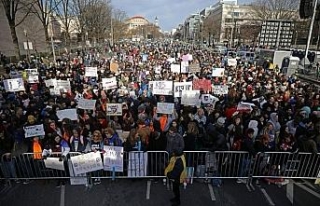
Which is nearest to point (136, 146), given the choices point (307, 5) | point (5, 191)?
point (5, 191)

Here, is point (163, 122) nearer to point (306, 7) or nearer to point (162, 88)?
point (162, 88)

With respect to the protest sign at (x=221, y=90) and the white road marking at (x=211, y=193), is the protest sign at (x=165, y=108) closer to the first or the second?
the white road marking at (x=211, y=193)

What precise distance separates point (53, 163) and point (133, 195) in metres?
2.05

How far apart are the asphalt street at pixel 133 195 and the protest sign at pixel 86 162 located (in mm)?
594

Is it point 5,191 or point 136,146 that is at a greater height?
point 136,146

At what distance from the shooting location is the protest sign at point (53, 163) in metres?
6.37

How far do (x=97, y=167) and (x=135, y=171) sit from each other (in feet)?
3.10

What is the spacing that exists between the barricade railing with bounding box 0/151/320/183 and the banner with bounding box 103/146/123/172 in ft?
0.28

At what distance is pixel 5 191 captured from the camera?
650cm

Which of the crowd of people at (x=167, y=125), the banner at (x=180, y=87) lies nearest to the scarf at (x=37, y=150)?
the crowd of people at (x=167, y=125)

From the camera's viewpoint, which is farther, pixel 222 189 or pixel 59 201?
pixel 222 189

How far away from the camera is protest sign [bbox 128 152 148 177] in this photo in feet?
21.5

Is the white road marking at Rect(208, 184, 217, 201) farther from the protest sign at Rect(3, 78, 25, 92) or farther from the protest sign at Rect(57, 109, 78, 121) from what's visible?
the protest sign at Rect(3, 78, 25, 92)

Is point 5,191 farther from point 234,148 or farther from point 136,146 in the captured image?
point 234,148
